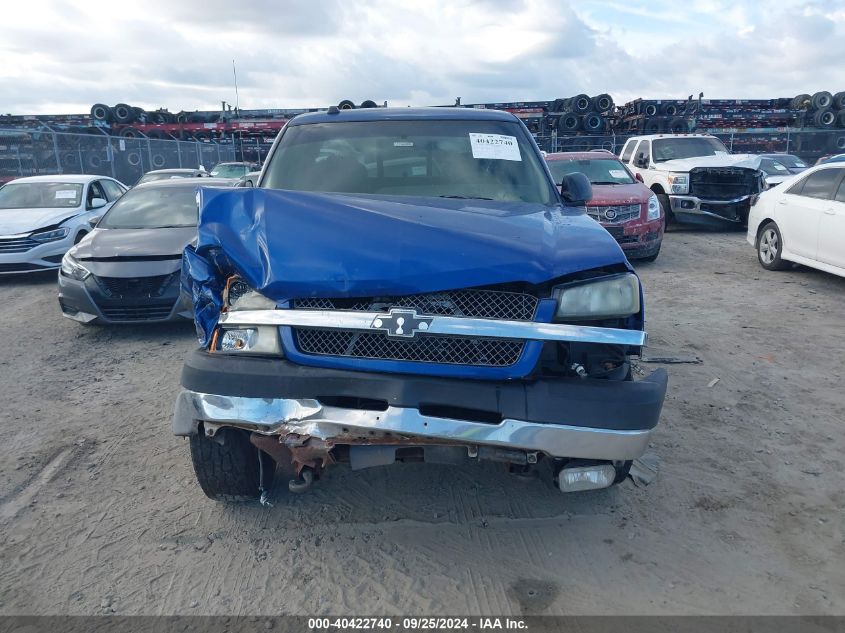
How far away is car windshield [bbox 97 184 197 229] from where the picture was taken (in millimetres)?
7781

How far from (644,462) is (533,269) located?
4.91ft

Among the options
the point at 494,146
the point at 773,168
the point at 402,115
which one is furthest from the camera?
the point at 773,168

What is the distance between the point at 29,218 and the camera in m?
10.1

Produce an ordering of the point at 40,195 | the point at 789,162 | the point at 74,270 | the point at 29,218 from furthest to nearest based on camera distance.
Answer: the point at 789,162
the point at 40,195
the point at 29,218
the point at 74,270

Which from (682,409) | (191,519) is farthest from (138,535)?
(682,409)

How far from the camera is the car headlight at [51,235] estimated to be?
9.77m

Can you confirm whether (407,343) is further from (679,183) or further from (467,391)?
(679,183)

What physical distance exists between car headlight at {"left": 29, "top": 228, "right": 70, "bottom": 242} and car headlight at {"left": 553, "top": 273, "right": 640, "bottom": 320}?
30.9ft

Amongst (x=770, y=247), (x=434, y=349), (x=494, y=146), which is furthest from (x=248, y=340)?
(x=770, y=247)

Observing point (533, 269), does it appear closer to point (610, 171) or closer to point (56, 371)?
point (56, 371)

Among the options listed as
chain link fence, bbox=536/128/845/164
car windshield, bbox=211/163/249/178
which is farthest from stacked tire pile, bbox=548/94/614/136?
car windshield, bbox=211/163/249/178

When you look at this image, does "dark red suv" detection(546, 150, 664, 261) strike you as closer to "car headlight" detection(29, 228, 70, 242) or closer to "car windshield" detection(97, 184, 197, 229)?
"car windshield" detection(97, 184, 197, 229)

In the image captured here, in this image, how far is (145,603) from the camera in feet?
8.84

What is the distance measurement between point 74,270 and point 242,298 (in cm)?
469
